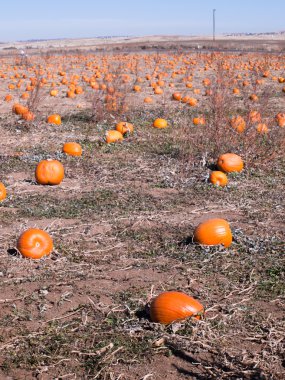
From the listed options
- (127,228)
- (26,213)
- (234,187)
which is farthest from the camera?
(234,187)

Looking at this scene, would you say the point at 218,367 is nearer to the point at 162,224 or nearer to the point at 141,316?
the point at 141,316

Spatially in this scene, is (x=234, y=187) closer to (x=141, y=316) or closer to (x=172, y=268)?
(x=172, y=268)

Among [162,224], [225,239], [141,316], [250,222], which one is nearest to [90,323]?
[141,316]

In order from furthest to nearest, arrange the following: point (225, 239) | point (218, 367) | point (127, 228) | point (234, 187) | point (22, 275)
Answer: point (234, 187)
point (127, 228)
point (225, 239)
point (22, 275)
point (218, 367)

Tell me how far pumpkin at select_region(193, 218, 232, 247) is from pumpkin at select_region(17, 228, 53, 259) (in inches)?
68.3

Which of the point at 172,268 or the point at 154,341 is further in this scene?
the point at 172,268

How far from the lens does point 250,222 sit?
6.59 metres

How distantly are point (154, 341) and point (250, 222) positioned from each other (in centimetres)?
305

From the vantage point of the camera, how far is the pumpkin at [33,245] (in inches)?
217

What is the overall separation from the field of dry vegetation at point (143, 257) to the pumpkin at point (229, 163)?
0.53ft

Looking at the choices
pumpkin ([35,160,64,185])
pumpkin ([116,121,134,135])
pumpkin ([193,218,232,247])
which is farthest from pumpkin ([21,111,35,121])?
pumpkin ([193,218,232,247])

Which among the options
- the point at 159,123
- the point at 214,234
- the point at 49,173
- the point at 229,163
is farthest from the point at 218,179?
the point at 159,123

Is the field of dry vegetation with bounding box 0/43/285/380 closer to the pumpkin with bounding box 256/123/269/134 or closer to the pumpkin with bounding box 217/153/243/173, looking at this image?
the pumpkin with bounding box 256/123/269/134

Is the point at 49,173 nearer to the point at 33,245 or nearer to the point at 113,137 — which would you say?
the point at 33,245
